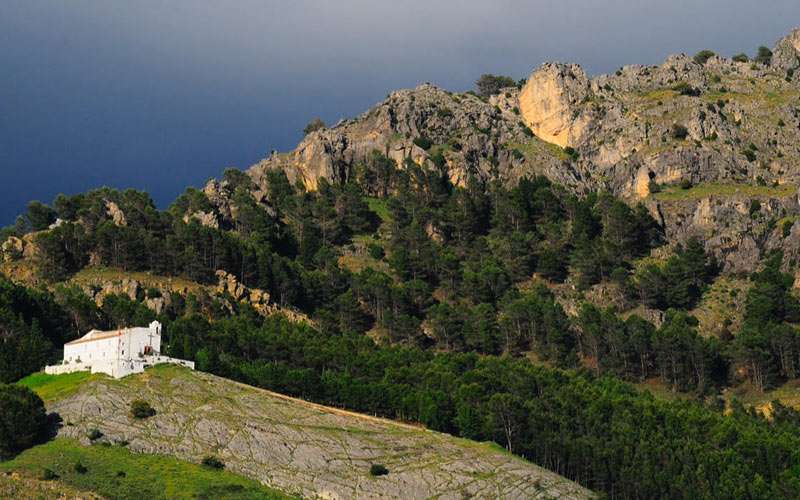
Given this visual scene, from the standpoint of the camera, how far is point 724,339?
452 ft

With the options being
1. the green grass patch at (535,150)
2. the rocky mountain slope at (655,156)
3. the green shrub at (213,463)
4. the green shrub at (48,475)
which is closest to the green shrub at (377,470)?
the green shrub at (213,463)

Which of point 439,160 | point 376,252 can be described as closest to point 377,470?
point 376,252

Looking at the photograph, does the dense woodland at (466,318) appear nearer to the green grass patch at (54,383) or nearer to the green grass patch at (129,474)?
the green grass patch at (54,383)

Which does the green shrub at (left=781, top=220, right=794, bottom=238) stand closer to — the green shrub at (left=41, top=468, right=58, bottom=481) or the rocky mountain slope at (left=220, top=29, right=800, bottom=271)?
the rocky mountain slope at (left=220, top=29, right=800, bottom=271)

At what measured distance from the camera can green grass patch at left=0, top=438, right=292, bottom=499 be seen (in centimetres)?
8312

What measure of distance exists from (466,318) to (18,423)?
6700 cm

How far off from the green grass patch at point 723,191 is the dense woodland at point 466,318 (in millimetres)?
9251

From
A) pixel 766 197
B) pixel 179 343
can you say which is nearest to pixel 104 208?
pixel 179 343

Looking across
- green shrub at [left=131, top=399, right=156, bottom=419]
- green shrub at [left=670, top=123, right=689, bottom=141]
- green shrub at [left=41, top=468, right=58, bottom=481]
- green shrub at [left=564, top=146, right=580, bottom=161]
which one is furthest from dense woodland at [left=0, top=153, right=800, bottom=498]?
green shrub at [left=41, top=468, right=58, bottom=481]

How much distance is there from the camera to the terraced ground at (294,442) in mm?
90125

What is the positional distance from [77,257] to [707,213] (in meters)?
90.4

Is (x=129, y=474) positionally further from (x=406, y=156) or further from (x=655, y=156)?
(x=655, y=156)

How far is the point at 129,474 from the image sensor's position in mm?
85938

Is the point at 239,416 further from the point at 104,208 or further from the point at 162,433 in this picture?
the point at 104,208
